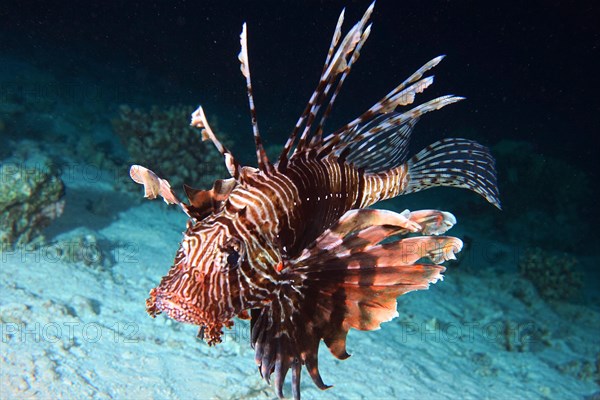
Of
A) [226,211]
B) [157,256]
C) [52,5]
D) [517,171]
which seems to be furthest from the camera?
[52,5]

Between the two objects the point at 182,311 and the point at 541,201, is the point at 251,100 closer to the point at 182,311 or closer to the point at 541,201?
the point at 182,311

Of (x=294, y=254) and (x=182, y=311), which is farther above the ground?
(x=294, y=254)

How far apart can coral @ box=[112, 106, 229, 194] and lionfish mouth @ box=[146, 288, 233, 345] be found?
6.96 metres

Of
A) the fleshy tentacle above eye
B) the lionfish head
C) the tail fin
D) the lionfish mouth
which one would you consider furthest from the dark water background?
the lionfish mouth

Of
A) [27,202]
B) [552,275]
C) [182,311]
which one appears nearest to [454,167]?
[182,311]

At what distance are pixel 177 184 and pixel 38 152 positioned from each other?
2828 mm

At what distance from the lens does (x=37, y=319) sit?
13.6ft

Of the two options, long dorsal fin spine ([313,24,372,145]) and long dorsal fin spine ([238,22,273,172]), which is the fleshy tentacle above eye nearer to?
long dorsal fin spine ([238,22,273,172])

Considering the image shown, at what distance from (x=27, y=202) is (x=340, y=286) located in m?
5.16

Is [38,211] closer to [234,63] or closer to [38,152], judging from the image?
[38,152]

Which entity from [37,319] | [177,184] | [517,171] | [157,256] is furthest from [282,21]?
[37,319]

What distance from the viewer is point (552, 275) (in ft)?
32.2

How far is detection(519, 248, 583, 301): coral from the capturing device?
9734mm

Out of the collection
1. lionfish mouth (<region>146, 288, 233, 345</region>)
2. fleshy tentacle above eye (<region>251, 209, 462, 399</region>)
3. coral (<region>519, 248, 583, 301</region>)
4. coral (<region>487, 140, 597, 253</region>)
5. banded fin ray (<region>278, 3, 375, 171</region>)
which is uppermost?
coral (<region>487, 140, 597, 253</region>)
